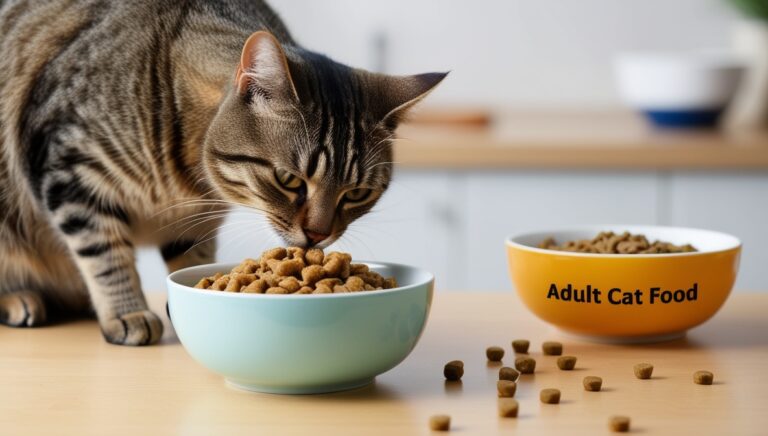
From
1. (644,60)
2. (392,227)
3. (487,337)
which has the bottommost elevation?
(392,227)

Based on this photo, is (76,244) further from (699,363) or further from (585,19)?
(585,19)

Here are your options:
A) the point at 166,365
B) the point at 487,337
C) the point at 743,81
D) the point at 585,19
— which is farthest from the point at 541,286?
the point at 585,19

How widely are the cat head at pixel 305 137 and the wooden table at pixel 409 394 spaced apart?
0.18 m

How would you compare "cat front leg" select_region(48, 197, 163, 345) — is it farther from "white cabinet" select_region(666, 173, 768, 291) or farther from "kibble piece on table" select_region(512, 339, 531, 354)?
"white cabinet" select_region(666, 173, 768, 291)

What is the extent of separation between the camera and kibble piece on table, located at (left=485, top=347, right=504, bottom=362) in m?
1.00

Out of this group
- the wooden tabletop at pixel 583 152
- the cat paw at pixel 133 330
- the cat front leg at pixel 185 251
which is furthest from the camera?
the wooden tabletop at pixel 583 152

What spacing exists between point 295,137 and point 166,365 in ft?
0.95

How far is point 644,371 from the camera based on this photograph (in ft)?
3.06

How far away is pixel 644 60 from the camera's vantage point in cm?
260

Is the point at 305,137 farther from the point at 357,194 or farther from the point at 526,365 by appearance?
the point at 526,365

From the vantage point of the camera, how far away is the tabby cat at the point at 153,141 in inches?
44.7

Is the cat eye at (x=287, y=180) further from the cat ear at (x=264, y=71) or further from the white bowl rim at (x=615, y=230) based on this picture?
the white bowl rim at (x=615, y=230)

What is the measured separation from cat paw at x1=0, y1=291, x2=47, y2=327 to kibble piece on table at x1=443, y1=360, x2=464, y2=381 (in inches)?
21.2

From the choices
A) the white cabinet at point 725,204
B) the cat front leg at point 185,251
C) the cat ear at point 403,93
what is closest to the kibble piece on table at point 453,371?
the cat ear at point 403,93
